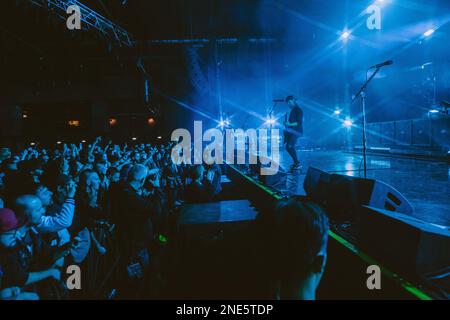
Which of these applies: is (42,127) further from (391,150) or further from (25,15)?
(391,150)

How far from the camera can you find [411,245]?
164 centimetres

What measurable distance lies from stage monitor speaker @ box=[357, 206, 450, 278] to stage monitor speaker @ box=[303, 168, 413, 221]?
379mm

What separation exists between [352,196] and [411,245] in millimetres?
1086

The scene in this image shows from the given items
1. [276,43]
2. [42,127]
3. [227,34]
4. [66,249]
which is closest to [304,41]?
[276,43]

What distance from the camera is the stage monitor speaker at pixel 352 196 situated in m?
2.53

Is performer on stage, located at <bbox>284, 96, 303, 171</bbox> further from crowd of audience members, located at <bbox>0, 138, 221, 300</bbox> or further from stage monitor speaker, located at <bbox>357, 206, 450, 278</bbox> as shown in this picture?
stage monitor speaker, located at <bbox>357, 206, 450, 278</bbox>

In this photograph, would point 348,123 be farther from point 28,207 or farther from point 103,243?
point 28,207

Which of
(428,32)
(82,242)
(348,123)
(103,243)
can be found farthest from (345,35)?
(82,242)

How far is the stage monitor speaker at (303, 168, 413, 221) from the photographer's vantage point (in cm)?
253

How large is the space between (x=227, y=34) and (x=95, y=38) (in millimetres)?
4981

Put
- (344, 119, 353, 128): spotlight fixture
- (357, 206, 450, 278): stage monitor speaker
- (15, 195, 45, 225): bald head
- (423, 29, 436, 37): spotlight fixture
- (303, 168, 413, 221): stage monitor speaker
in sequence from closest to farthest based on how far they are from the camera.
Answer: (357, 206, 450, 278): stage monitor speaker
(15, 195, 45, 225): bald head
(303, 168, 413, 221): stage monitor speaker
(423, 29, 436, 37): spotlight fixture
(344, 119, 353, 128): spotlight fixture

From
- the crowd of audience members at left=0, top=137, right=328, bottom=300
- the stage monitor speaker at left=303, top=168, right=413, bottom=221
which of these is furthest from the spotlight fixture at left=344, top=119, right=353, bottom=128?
the crowd of audience members at left=0, top=137, right=328, bottom=300

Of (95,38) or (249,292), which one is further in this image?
(95,38)

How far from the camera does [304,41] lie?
11.4 m
